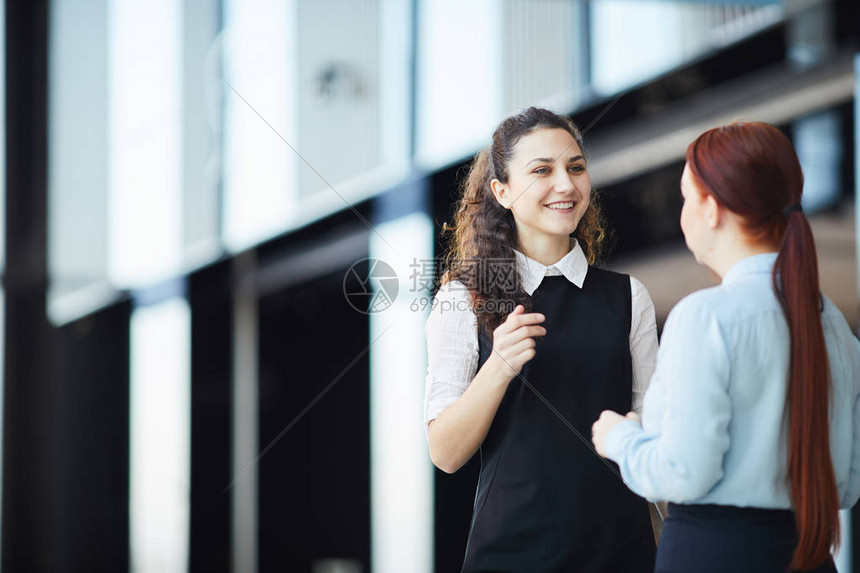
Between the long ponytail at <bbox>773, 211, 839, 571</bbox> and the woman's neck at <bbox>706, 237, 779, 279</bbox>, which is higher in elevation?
the woman's neck at <bbox>706, 237, 779, 279</bbox>

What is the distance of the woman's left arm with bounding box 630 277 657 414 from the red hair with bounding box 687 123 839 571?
0.67 feet

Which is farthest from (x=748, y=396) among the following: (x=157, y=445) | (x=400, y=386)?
(x=157, y=445)

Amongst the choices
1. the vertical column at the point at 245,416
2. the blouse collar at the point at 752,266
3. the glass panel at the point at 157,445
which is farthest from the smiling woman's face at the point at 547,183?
the glass panel at the point at 157,445

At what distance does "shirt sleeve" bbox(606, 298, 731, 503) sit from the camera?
962mm

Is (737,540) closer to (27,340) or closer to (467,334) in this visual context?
(467,334)

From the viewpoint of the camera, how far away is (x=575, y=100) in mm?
1726

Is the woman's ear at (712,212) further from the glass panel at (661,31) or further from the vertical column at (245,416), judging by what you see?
the vertical column at (245,416)

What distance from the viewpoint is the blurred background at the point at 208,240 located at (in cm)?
284

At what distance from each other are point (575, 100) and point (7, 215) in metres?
2.95

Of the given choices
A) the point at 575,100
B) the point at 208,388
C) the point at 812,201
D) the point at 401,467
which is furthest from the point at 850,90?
the point at 208,388

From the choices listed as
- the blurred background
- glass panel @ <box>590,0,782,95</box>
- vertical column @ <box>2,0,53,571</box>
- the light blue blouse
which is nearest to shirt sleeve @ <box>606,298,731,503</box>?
the light blue blouse

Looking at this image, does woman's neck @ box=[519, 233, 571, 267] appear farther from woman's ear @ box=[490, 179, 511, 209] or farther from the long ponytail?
the long ponytail

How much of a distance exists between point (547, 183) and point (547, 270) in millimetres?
117

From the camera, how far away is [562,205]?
1212 millimetres
